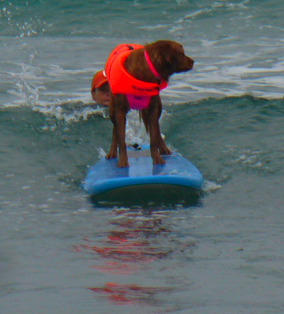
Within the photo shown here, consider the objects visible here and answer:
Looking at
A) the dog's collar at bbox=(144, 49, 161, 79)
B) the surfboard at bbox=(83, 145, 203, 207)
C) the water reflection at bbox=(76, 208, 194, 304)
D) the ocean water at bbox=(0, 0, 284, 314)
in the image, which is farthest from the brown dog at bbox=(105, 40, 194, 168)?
the water reflection at bbox=(76, 208, 194, 304)

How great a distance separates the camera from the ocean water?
10.3 ft

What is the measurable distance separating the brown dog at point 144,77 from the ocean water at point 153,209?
714mm

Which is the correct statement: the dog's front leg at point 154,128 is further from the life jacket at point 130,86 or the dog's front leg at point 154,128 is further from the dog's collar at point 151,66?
the dog's collar at point 151,66

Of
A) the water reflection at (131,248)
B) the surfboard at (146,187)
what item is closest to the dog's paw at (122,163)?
the surfboard at (146,187)

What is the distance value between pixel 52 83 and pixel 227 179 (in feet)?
17.7

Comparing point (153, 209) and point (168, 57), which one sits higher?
point (168, 57)

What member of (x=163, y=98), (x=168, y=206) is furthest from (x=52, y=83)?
(x=168, y=206)

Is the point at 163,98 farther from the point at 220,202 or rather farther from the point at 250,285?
the point at 250,285

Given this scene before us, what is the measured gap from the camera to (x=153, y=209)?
505 centimetres

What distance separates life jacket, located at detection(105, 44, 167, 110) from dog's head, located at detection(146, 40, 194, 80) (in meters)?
0.19

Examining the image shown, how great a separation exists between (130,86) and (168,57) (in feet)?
1.46

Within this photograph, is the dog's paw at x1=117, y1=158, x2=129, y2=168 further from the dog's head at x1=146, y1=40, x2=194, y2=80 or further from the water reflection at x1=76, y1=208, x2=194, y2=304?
the dog's head at x1=146, y1=40, x2=194, y2=80

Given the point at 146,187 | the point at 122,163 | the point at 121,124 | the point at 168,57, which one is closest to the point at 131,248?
the point at 146,187

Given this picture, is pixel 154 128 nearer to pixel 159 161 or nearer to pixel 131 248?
pixel 159 161
